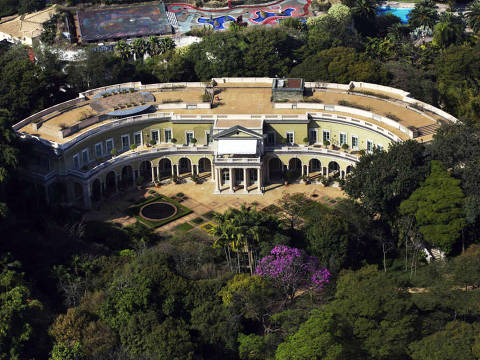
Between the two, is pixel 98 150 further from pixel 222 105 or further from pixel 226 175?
pixel 222 105

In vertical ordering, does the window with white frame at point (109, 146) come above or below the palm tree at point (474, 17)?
below

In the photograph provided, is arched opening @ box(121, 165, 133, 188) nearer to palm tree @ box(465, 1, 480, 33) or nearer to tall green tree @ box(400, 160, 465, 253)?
tall green tree @ box(400, 160, 465, 253)

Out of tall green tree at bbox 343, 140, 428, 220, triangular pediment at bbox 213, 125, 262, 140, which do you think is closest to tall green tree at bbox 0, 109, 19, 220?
triangular pediment at bbox 213, 125, 262, 140

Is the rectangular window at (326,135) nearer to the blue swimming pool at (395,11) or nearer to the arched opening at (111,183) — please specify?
the arched opening at (111,183)

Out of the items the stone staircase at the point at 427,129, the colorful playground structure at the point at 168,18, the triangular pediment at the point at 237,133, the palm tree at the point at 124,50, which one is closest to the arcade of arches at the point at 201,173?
the triangular pediment at the point at 237,133

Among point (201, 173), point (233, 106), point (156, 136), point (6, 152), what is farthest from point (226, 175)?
point (6, 152)

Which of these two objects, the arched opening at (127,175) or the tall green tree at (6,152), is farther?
the arched opening at (127,175)

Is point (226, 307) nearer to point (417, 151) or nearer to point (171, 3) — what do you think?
point (417, 151)
